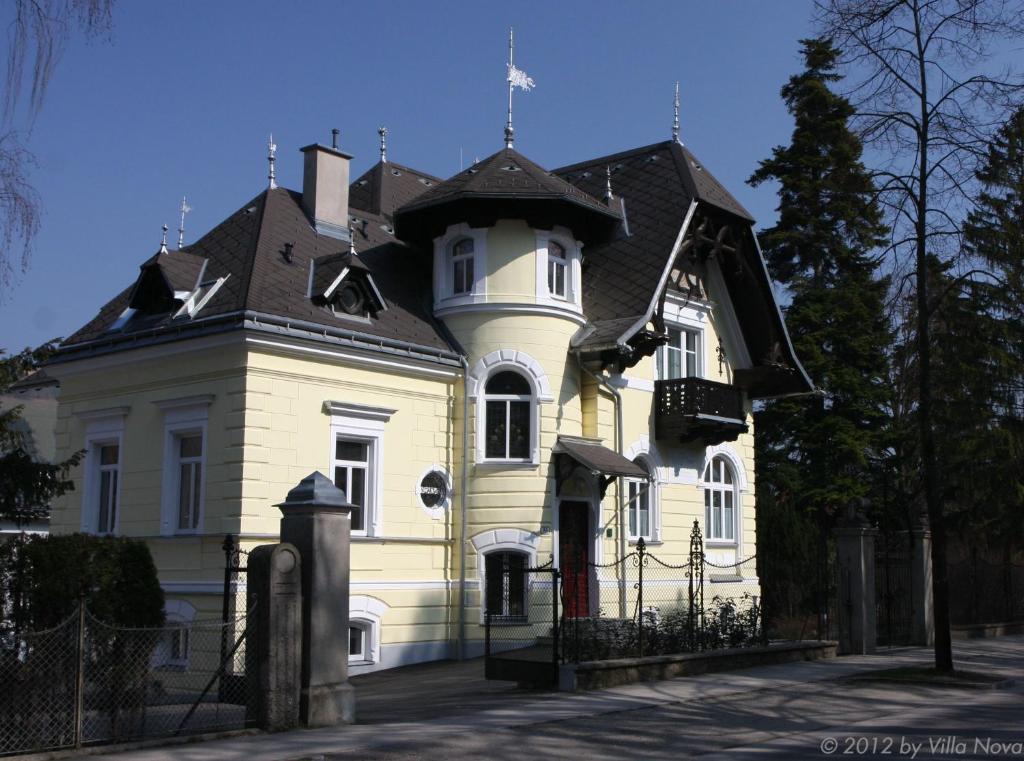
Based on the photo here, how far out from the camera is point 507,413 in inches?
892

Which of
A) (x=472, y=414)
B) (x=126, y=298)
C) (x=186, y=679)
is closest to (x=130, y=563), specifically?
(x=186, y=679)

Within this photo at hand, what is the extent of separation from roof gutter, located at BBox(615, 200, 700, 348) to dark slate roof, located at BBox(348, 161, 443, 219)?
6300 millimetres

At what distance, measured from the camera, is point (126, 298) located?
23.8m

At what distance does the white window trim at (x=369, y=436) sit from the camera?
20.6 meters

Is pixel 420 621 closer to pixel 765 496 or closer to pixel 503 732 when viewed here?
pixel 503 732

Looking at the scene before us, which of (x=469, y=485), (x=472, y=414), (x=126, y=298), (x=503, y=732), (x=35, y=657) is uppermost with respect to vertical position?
(x=126, y=298)

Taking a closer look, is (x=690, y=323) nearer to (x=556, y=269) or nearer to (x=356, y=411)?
(x=556, y=269)

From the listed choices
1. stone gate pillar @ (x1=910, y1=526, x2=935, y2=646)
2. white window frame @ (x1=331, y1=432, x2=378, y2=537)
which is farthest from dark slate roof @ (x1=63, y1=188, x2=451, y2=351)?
stone gate pillar @ (x1=910, y1=526, x2=935, y2=646)

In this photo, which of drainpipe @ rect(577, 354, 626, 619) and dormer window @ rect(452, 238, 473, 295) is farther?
drainpipe @ rect(577, 354, 626, 619)

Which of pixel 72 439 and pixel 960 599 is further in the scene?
pixel 960 599

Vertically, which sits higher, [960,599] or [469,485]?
[469,485]

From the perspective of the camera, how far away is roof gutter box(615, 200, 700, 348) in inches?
896

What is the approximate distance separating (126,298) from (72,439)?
3.13m

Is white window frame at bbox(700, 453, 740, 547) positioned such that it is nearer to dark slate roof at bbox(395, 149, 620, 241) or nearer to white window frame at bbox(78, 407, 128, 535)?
dark slate roof at bbox(395, 149, 620, 241)
